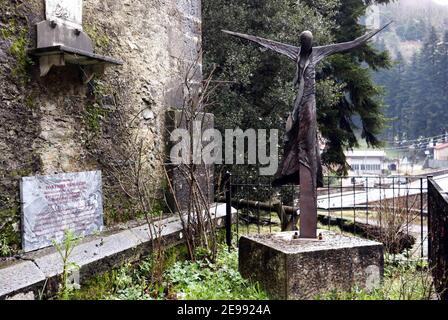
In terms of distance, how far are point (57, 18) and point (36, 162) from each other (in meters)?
1.29

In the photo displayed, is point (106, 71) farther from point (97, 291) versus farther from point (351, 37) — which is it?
point (351, 37)

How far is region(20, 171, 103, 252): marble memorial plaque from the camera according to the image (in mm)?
3482

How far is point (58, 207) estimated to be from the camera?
3.76 m

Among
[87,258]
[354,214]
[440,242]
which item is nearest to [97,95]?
[87,258]

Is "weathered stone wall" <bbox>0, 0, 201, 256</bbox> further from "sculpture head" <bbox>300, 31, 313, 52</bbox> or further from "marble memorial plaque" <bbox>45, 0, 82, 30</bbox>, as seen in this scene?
"sculpture head" <bbox>300, 31, 313, 52</bbox>

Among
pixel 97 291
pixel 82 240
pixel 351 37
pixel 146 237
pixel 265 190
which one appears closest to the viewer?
pixel 97 291

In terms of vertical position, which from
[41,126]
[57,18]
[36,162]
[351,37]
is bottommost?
[36,162]

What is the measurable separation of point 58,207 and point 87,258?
56 centimetres

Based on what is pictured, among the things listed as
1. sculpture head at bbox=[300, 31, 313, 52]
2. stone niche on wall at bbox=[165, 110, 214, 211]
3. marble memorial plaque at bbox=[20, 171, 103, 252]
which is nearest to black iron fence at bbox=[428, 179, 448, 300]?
sculpture head at bbox=[300, 31, 313, 52]

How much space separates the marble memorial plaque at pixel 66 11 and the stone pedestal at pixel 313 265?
2.64m

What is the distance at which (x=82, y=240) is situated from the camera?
395 centimetres

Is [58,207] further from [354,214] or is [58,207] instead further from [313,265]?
[354,214]

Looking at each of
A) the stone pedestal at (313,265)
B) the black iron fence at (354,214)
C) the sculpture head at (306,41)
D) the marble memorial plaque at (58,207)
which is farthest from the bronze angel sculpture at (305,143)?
the marble memorial plaque at (58,207)

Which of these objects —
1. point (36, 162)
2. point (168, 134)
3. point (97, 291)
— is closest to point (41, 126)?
point (36, 162)
